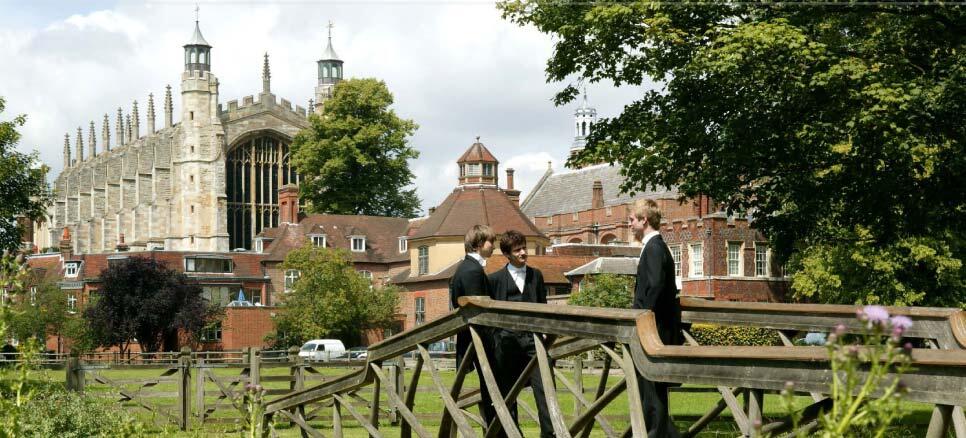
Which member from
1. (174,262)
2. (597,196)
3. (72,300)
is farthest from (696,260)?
(72,300)

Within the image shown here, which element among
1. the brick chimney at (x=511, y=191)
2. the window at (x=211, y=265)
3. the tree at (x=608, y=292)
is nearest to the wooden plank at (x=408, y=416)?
the tree at (x=608, y=292)

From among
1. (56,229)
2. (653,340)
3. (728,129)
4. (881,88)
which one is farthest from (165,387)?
(56,229)

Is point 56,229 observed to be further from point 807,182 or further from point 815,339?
point 807,182

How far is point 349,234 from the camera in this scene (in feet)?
249

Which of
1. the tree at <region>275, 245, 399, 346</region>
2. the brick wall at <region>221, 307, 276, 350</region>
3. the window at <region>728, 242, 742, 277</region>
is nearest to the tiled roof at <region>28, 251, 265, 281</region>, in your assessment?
the brick wall at <region>221, 307, 276, 350</region>

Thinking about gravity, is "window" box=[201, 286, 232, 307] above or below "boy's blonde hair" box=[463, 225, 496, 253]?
below

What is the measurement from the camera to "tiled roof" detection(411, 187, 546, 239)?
224 feet

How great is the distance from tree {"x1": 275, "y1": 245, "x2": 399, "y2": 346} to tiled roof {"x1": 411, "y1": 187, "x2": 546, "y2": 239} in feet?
17.5

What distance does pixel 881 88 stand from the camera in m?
17.9

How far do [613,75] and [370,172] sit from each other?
201 feet

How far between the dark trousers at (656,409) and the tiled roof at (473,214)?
195ft

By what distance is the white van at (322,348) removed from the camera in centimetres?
5797

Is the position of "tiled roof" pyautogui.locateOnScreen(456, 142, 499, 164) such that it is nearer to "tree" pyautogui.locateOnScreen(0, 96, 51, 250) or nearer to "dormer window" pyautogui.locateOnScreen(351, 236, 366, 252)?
"dormer window" pyautogui.locateOnScreen(351, 236, 366, 252)

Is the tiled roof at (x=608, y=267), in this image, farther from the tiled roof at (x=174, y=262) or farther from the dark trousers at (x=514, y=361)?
the dark trousers at (x=514, y=361)
